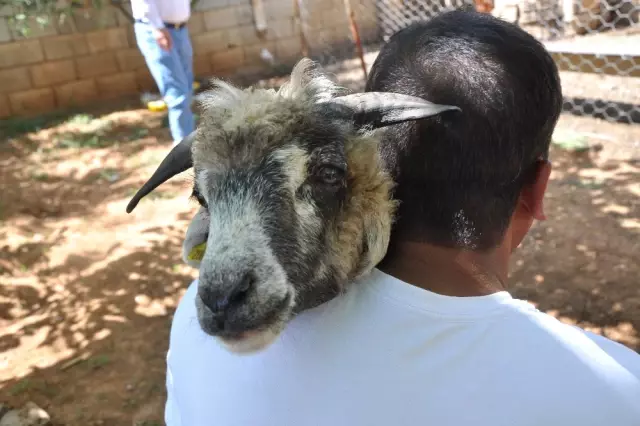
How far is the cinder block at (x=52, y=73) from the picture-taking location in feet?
28.3

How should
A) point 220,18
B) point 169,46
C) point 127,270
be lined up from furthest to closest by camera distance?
point 220,18, point 169,46, point 127,270

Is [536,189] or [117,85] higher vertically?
[536,189]

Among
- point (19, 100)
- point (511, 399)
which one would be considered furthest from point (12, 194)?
point (511, 399)

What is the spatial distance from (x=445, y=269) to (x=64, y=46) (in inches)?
351

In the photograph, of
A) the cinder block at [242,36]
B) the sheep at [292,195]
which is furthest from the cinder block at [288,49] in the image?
the sheep at [292,195]

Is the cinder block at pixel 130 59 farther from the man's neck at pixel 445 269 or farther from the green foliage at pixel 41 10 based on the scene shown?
the man's neck at pixel 445 269

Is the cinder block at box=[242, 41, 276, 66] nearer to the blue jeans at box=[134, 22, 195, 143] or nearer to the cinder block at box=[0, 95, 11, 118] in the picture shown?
the blue jeans at box=[134, 22, 195, 143]

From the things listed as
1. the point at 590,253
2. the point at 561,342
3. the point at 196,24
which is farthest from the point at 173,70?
the point at 561,342

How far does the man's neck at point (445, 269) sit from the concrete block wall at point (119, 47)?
27.1ft

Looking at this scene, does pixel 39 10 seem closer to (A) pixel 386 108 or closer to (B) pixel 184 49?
(B) pixel 184 49

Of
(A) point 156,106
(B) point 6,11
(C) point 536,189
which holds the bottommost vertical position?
(A) point 156,106

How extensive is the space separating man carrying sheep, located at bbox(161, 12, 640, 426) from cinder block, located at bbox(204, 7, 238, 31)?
8.63 meters

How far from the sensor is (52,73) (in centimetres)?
875

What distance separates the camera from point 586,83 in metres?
6.36
